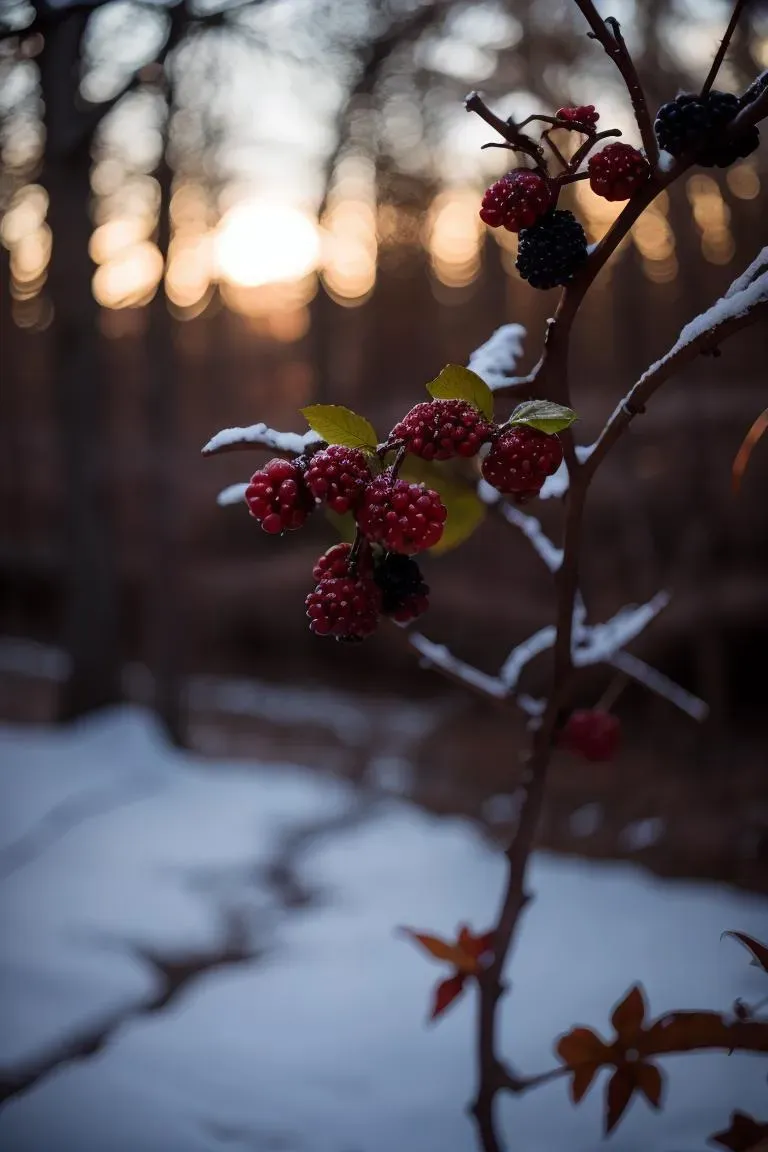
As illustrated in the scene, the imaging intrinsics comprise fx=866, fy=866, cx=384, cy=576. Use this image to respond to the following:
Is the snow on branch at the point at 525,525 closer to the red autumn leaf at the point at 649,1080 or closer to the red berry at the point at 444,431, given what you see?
the red berry at the point at 444,431

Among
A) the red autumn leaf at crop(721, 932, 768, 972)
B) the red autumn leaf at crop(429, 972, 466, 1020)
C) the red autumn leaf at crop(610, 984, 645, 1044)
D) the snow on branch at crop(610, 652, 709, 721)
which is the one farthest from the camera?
the snow on branch at crop(610, 652, 709, 721)

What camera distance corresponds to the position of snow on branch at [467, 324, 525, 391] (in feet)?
2.01

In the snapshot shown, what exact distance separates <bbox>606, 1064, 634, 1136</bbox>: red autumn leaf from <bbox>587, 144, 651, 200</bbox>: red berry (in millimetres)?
644

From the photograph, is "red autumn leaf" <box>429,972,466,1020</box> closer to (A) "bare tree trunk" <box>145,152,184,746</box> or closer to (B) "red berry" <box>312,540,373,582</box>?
(B) "red berry" <box>312,540,373,582</box>

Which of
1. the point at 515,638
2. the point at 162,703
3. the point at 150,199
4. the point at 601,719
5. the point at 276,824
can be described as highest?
the point at 150,199

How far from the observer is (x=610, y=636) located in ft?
2.71

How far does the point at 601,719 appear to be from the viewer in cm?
84

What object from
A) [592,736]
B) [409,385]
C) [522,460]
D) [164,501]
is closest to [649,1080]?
[592,736]

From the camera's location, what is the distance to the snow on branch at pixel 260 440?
1.93 ft

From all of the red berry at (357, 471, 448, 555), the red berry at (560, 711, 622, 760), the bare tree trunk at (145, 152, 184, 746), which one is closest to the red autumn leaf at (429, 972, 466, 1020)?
the red berry at (560, 711, 622, 760)

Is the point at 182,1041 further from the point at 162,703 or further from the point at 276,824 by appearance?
the point at 162,703

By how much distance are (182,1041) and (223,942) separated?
38cm

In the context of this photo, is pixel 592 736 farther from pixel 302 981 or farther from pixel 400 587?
pixel 302 981

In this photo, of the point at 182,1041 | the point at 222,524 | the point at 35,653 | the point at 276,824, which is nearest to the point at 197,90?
the point at 276,824
